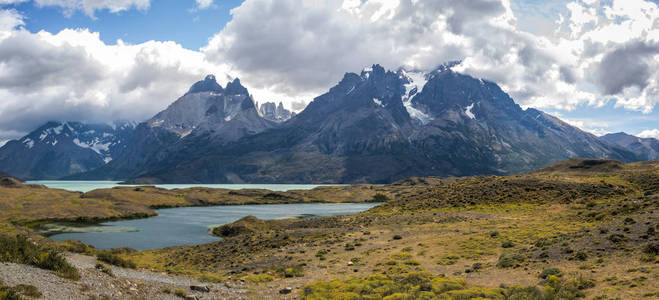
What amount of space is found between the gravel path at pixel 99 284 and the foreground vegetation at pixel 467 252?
130 inches

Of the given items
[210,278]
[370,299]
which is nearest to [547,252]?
[370,299]

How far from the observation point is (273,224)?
339 feet

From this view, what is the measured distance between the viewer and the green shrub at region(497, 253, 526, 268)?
1399 inches

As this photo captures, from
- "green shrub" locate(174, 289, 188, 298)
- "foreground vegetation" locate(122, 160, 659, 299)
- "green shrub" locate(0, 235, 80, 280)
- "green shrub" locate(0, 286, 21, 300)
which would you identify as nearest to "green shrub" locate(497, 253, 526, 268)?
"foreground vegetation" locate(122, 160, 659, 299)

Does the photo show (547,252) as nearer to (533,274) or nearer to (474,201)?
(533,274)

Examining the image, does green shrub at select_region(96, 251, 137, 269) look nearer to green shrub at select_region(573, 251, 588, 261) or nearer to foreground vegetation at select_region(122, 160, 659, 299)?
foreground vegetation at select_region(122, 160, 659, 299)

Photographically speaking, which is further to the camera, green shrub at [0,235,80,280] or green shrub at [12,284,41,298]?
green shrub at [0,235,80,280]

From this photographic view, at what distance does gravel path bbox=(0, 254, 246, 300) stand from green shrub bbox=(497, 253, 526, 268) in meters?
23.3

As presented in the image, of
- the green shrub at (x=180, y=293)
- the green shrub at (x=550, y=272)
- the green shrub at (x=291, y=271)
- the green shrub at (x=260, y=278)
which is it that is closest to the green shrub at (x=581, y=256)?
the green shrub at (x=550, y=272)

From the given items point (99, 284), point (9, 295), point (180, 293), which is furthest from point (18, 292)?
point (180, 293)

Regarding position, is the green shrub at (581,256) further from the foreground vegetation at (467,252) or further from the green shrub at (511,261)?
the green shrub at (511,261)

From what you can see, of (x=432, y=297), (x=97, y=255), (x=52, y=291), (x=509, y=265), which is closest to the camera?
(x=52, y=291)

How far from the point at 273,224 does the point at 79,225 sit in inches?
2754

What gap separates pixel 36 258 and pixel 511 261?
36405 millimetres
